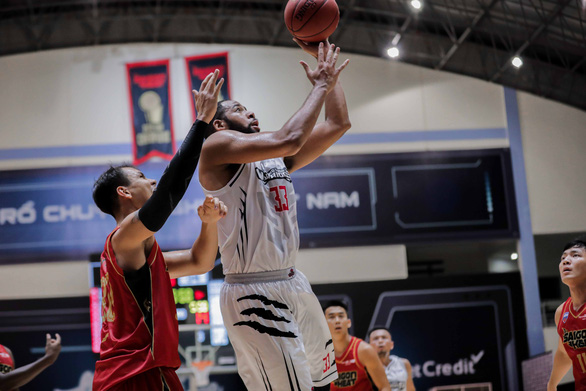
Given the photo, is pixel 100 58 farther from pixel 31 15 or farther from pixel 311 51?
pixel 311 51

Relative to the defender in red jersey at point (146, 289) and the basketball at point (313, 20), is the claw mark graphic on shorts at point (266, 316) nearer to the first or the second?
the defender in red jersey at point (146, 289)

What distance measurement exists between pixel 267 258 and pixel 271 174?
0.49 metres

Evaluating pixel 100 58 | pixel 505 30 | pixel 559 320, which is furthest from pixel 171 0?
pixel 559 320

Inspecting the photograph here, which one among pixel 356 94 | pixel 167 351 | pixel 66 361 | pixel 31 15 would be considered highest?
pixel 31 15

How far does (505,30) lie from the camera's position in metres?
14.7

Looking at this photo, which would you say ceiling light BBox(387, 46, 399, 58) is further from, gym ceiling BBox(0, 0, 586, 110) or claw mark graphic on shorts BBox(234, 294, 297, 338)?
claw mark graphic on shorts BBox(234, 294, 297, 338)

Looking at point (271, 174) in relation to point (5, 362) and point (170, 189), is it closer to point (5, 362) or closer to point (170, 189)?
point (170, 189)

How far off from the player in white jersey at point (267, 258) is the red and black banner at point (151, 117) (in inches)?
405

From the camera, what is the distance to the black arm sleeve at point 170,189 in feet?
10.5

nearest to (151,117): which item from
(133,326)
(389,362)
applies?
(389,362)

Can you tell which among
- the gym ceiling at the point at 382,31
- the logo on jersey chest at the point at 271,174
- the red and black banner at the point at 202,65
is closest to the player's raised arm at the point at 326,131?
the logo on jersey chest at the point at 271,174

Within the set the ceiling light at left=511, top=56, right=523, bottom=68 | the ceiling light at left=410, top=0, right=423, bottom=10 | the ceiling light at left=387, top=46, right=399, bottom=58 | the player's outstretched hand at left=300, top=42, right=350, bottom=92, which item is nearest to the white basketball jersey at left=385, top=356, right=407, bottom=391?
the player's outstretched hand at left=300, top=42, right=350, bottom=92

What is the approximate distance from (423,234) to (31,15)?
29.2 feet

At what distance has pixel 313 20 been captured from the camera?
4316 mm
